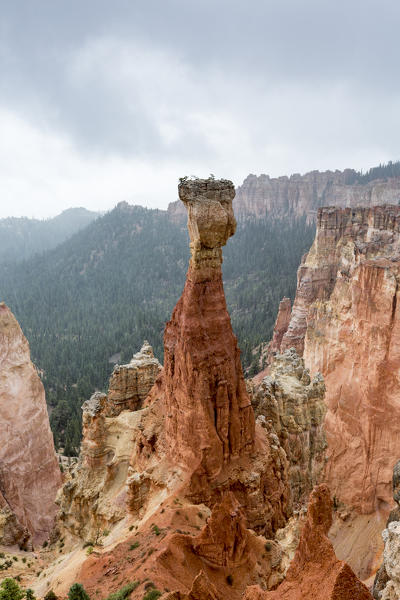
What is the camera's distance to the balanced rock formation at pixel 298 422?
23547mm

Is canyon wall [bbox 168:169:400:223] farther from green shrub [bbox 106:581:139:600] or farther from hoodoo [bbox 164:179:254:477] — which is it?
green shrub [bbox 106:581:139:600]

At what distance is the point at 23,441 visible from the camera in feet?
101

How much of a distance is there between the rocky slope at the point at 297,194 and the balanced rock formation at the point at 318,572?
12349 centimetres

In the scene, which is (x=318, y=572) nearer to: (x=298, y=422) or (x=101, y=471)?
(x=298, y=422)

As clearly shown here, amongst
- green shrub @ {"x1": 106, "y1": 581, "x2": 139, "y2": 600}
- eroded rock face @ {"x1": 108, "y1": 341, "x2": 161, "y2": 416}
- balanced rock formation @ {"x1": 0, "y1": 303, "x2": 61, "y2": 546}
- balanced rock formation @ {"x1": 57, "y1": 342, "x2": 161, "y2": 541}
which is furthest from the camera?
balanced rock formation @ {"x1": 0, "y1": 303, "x2": 61, "y2": 546}

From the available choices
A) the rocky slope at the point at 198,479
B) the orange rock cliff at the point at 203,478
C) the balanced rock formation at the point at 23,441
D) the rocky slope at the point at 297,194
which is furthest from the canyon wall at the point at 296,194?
the rocky slope at the point at 198,479

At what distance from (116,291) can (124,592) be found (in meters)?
128

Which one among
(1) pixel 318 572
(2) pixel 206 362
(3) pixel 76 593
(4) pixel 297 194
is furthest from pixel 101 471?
(4) pixel 297 194

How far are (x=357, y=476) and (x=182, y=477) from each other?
20.0 m

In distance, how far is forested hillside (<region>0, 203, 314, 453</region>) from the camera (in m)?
78.1

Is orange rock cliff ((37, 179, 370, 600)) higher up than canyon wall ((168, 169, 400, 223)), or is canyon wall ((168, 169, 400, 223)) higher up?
canyon wall ((168, 169, 400, 223))

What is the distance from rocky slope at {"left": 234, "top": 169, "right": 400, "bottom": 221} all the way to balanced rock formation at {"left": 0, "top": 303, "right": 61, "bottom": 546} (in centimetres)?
11444

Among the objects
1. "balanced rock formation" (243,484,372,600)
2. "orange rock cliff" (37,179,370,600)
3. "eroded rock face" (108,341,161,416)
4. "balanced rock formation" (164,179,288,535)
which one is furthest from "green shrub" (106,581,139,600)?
"eroded rock face" (108,341,161,416)

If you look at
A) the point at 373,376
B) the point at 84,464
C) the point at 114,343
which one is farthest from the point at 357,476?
the point at 114,343
